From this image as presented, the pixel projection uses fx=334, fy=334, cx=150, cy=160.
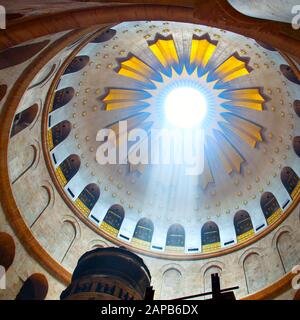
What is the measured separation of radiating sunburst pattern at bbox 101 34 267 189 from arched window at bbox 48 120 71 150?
284cm

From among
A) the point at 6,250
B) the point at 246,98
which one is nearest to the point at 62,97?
the point at 6,250

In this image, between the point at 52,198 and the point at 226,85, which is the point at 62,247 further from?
the point at 226,85

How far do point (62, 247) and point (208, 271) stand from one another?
23.2 ft

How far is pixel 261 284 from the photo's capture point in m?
14.0

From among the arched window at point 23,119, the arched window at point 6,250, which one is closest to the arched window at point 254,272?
the arched window at point 6,250

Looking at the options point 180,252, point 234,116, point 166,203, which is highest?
point 234,116

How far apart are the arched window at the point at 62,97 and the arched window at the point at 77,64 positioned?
1.15 m

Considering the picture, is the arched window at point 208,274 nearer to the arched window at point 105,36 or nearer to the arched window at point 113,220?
the arched window at point 113,220

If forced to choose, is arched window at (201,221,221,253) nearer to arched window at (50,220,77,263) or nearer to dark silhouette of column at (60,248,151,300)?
dark silhouette of column at (60,248,151,300)

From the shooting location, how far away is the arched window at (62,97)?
15.9 meters

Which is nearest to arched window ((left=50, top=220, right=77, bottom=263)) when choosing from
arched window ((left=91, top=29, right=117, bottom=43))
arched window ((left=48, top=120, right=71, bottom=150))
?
arched window ((left=48, top=120, right=71, bottom=150))

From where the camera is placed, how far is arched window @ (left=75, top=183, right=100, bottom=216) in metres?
17.4
